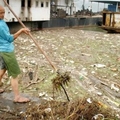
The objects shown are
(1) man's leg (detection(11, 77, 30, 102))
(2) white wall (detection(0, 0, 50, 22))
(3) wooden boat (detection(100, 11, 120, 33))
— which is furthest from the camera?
(3) wooden boat (detection(100, 11, 120, 33))

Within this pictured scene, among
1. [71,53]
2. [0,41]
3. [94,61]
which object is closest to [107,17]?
[71,53]

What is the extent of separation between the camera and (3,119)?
4.13 m

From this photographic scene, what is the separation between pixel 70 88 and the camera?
19.0 feet

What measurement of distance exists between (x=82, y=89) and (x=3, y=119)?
7.26 ft

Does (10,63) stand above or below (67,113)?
above

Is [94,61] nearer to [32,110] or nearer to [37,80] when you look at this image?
[37,80]

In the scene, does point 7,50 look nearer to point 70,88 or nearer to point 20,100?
point 20,100

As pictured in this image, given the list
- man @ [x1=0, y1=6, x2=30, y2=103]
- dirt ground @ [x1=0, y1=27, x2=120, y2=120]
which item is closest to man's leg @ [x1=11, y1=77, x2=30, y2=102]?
man @ [x1=0, y1=6, x2=30, y2=103]

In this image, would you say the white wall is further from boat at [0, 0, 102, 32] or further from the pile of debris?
the pile of debris

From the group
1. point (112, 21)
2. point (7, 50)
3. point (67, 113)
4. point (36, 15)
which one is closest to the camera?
point (67, 113)

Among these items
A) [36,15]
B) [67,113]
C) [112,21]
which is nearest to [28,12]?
[36,15]

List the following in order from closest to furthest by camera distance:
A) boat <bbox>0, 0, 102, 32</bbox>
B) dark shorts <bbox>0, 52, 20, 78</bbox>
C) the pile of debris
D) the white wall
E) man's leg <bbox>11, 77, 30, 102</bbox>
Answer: the pile of debris, dark shorts <bbox>0, 52, 20, 78</bbox>, man's leg <bbox>11, 77, 30, 102</bbox>, the white wall, boat <bbox>0, 0, 102, 32</bbox>

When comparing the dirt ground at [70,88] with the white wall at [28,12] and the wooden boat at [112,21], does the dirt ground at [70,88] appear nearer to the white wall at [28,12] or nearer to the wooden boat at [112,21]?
the white wall at [28,12]

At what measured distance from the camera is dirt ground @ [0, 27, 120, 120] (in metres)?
4.05
